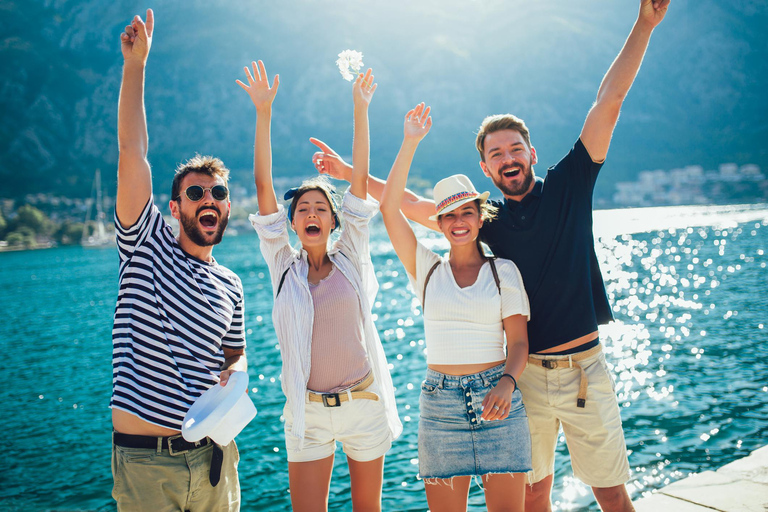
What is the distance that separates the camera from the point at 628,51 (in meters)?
3.65

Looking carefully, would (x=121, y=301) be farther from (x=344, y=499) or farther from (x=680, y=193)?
(x=680, y=193)

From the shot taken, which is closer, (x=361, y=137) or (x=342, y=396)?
(x=342, y=396)

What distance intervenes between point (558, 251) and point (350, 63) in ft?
7.17

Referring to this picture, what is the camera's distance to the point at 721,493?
4387 millimetres

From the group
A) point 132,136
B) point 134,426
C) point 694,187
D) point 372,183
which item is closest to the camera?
point 134,426

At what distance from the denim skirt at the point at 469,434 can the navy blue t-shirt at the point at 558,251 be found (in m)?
0.55

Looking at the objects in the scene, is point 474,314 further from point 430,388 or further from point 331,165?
point 331,165

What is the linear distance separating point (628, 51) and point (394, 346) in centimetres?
1732

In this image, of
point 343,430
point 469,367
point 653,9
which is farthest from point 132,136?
point 653,9

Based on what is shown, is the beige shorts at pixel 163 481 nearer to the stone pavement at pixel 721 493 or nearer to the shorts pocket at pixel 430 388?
the shorts pocket at pixel 430 388

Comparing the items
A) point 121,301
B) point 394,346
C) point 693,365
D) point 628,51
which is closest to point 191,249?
point 121,301

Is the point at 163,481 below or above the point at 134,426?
below

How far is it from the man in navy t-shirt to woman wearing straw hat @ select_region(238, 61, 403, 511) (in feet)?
3.56

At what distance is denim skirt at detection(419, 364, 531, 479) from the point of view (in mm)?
3238
